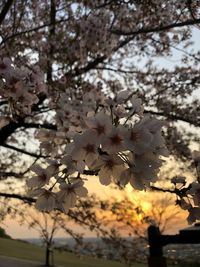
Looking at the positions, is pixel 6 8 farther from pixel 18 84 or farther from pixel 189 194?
pixel 189 194

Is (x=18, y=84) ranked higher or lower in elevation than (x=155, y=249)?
higher

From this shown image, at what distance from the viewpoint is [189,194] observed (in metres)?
1.98

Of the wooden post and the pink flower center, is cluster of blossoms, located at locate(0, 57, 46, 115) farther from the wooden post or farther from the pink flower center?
the wooden post

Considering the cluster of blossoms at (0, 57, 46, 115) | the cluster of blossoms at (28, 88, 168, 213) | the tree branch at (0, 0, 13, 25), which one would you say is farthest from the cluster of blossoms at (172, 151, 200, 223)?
the tree branch at (0, 0, 13, 25)

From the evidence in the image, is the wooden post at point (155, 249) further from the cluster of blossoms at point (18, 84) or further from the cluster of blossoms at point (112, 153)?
the cluster of blossoms at point (112, 153)

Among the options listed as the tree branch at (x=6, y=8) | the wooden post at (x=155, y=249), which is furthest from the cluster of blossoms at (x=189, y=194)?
the tree branch at (x=6, y=8)

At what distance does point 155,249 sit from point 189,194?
1.91 metres

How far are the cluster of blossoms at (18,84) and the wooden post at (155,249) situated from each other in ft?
5.25

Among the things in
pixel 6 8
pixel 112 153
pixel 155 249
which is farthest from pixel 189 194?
pixel 6 8

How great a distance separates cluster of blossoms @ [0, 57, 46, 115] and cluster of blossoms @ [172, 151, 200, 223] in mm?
1306

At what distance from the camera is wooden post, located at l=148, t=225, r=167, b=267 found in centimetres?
370

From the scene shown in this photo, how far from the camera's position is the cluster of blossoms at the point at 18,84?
2760 mm

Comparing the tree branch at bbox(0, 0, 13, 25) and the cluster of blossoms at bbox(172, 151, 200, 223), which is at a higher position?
the tree branch at bbox(0, 0, 13, 25)

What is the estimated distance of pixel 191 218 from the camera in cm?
207
